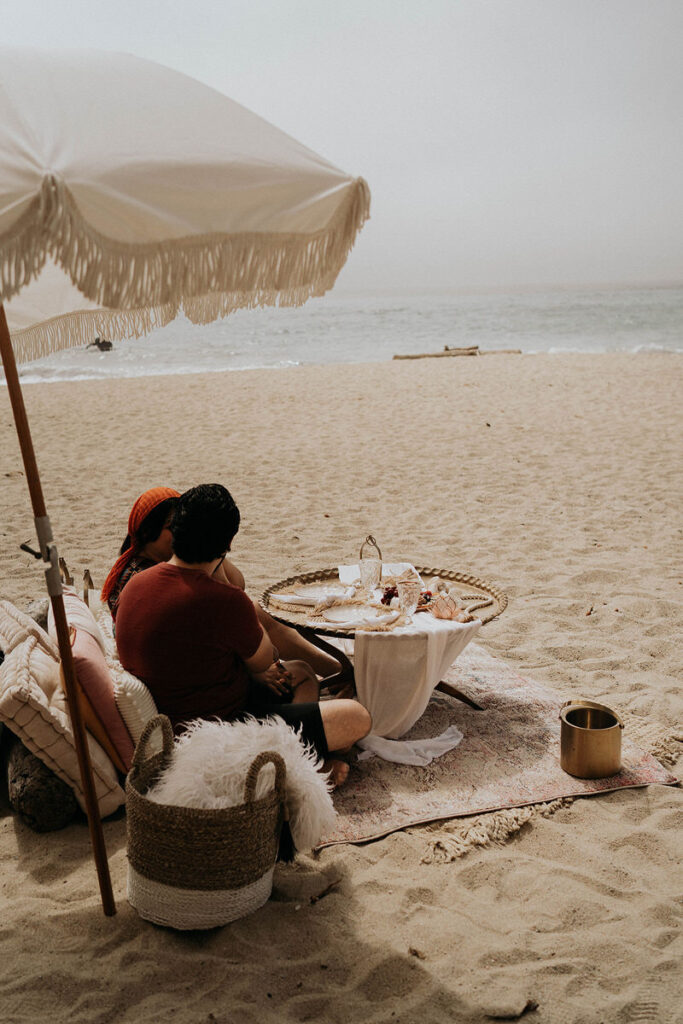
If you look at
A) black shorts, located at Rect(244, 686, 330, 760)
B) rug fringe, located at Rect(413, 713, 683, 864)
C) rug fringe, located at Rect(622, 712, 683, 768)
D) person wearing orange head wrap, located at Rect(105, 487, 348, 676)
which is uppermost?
person wearing orange head wrap, located at Rect(105, 487, 348, 676)

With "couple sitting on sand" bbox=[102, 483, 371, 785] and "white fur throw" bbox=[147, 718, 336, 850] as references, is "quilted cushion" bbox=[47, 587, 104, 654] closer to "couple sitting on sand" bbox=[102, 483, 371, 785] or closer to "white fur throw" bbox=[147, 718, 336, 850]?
"couple sitting on sand" bbox=[102, 483, 371, 785]

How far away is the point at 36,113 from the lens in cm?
192

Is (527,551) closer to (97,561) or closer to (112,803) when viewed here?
(97,561)

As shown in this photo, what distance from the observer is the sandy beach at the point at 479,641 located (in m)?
2.44

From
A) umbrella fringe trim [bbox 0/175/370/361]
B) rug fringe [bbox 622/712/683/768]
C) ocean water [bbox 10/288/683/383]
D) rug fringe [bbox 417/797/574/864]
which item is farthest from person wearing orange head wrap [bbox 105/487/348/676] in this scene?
ocean water [bbox 10/288/683/383]

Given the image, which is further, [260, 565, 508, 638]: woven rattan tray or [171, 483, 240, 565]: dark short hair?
[260, 565, 508, 638]: woven rattan tray

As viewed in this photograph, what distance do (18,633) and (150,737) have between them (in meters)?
1.18

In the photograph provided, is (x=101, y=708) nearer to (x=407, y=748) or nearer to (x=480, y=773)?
(x=407, y=748)

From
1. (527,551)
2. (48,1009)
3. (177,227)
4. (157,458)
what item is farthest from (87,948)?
(157,458)

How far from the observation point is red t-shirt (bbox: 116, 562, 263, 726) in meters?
3.00

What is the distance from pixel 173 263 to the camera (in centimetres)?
196

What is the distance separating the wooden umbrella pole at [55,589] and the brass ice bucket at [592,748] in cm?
194

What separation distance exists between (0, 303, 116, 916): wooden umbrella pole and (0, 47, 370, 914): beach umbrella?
3cm

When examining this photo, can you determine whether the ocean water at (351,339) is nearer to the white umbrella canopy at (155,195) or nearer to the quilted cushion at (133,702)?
the quilted cushion at (133,702)
